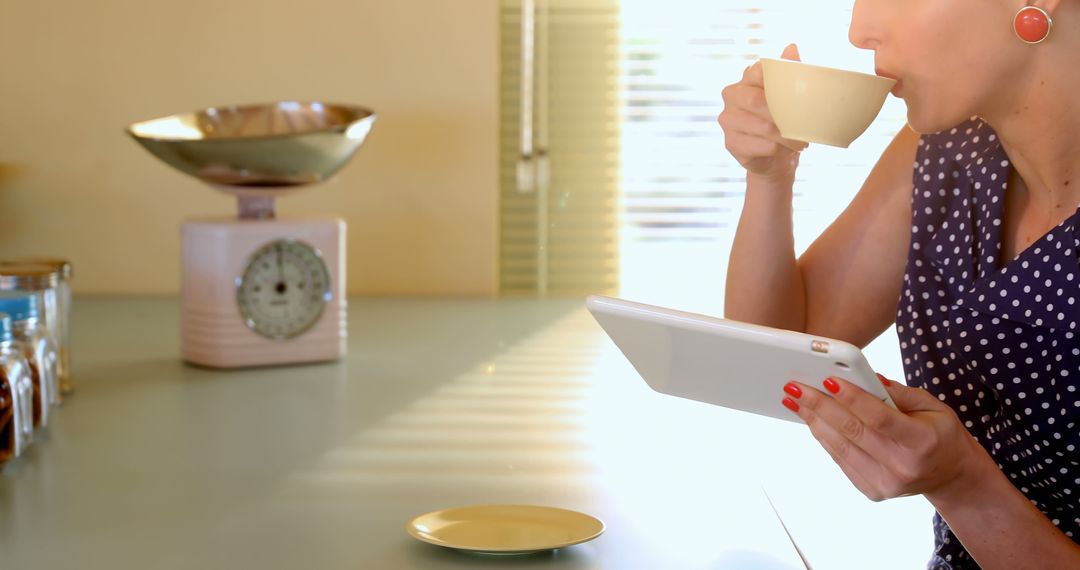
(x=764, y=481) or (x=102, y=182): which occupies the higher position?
(x=102, y=182)

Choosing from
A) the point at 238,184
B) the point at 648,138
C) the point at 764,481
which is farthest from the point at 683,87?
the point at 764,481

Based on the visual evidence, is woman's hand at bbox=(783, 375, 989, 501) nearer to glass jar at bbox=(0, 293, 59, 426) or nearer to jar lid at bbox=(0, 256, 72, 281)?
glass jar at bbox=(0, 293, 59, 426)

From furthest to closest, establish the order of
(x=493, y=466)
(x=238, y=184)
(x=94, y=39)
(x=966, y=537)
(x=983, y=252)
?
(x=94, y=39) → (x=238, y=184) → (x=493, y=466) → (x=983, y=252) → (x=966, y=537)

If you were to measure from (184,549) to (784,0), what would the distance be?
1.72 metres

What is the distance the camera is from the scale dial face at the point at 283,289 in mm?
1686

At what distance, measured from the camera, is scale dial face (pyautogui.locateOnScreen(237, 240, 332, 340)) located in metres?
1.69

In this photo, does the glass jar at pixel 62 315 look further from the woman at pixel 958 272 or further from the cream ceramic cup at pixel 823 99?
the cream ceramic cup at pixel 823 99

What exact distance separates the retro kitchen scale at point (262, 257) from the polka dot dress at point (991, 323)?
2.75 feet

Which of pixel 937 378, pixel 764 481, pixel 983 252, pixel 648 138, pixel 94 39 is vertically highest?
pixel 94 39

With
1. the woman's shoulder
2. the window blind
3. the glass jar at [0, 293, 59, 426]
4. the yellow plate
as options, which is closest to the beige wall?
the window blind

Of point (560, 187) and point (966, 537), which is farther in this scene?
point (560, 187)

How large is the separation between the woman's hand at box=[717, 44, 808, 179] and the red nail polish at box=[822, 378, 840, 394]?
288mm

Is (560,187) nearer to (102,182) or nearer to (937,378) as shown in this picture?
(102,182)

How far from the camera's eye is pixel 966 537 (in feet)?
2.81
